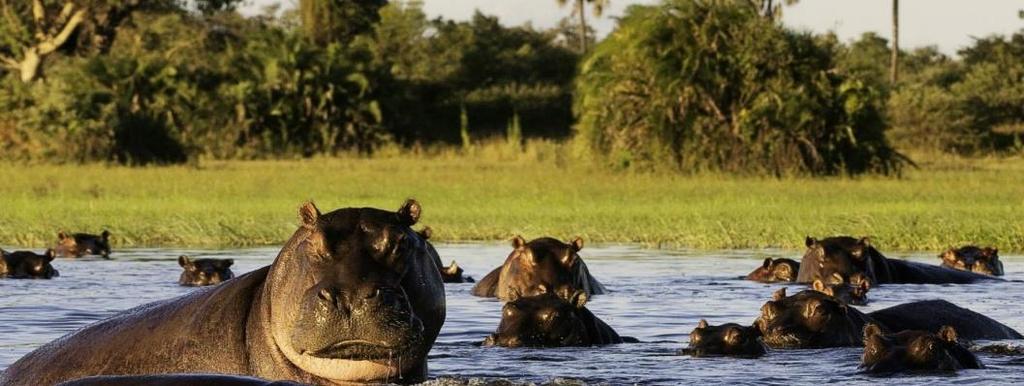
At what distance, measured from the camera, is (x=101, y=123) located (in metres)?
32.5

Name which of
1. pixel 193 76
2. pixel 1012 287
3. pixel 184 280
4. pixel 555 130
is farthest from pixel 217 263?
pixel 555 130

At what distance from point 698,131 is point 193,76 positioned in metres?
15.6

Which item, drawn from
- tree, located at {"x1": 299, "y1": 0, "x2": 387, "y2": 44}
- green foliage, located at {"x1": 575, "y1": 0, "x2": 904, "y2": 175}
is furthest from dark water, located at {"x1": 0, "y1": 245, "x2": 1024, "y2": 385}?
tree, located at {"x1": 299, "y1": 0, "x2": 387, "y2": 44}

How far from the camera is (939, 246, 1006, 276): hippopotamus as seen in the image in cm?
1318

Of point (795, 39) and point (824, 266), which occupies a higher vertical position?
point (795, 39)

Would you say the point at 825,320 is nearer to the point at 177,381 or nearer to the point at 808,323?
the point at 808,323

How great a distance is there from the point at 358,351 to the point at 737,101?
2421cm

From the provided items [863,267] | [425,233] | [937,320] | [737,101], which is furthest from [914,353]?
[737,101]

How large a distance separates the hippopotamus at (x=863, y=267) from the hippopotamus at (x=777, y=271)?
0.27 m

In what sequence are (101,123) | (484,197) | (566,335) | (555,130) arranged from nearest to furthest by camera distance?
(566,335) → (484,197) → (101,123) → (555,130)

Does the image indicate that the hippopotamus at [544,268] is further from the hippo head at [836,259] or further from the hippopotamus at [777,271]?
the hippopotamus at [777,271]

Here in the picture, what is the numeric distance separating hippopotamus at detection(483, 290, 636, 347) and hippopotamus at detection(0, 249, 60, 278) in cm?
506

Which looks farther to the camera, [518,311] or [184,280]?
[184,280]

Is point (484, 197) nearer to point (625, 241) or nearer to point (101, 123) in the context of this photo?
point (625, 241)
